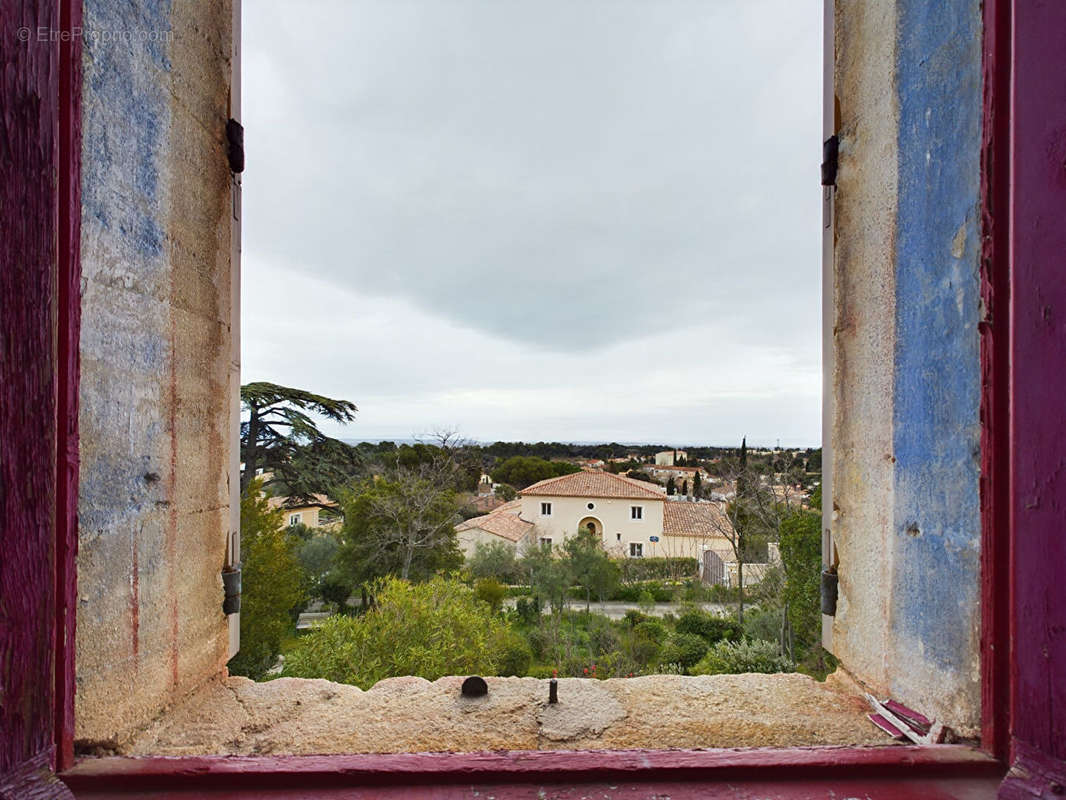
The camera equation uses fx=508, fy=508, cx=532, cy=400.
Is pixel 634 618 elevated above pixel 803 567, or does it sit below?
below

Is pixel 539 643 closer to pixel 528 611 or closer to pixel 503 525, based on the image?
pixel 528 611

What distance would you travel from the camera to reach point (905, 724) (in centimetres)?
106

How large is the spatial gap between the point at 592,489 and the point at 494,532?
585 cm

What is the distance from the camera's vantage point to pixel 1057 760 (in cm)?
71

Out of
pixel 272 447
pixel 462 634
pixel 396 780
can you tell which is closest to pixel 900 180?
pixel 396 780

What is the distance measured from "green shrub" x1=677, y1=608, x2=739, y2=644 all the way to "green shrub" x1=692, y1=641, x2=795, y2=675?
1.88m

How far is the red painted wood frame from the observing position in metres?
0.73

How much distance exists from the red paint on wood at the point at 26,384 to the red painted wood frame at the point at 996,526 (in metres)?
0.01

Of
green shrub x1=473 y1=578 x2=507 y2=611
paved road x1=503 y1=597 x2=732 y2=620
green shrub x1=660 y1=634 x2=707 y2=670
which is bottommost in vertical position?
paved road x1=503 y1=597 x2=732 y2=620

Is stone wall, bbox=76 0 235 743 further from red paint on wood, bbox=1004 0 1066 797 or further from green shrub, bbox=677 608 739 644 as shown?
green shrub, bbox=677 608 739 644

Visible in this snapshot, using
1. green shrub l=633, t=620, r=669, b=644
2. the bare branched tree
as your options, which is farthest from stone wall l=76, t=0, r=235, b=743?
green shrub l=633, t=620, r=669, b=644

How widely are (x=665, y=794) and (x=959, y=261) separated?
111cm

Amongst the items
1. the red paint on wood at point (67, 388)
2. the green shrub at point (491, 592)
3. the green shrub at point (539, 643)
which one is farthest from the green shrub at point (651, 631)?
the red paint on wood at point (67, 388)

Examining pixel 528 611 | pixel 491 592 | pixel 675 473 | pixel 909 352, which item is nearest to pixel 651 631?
pixel 528 611
